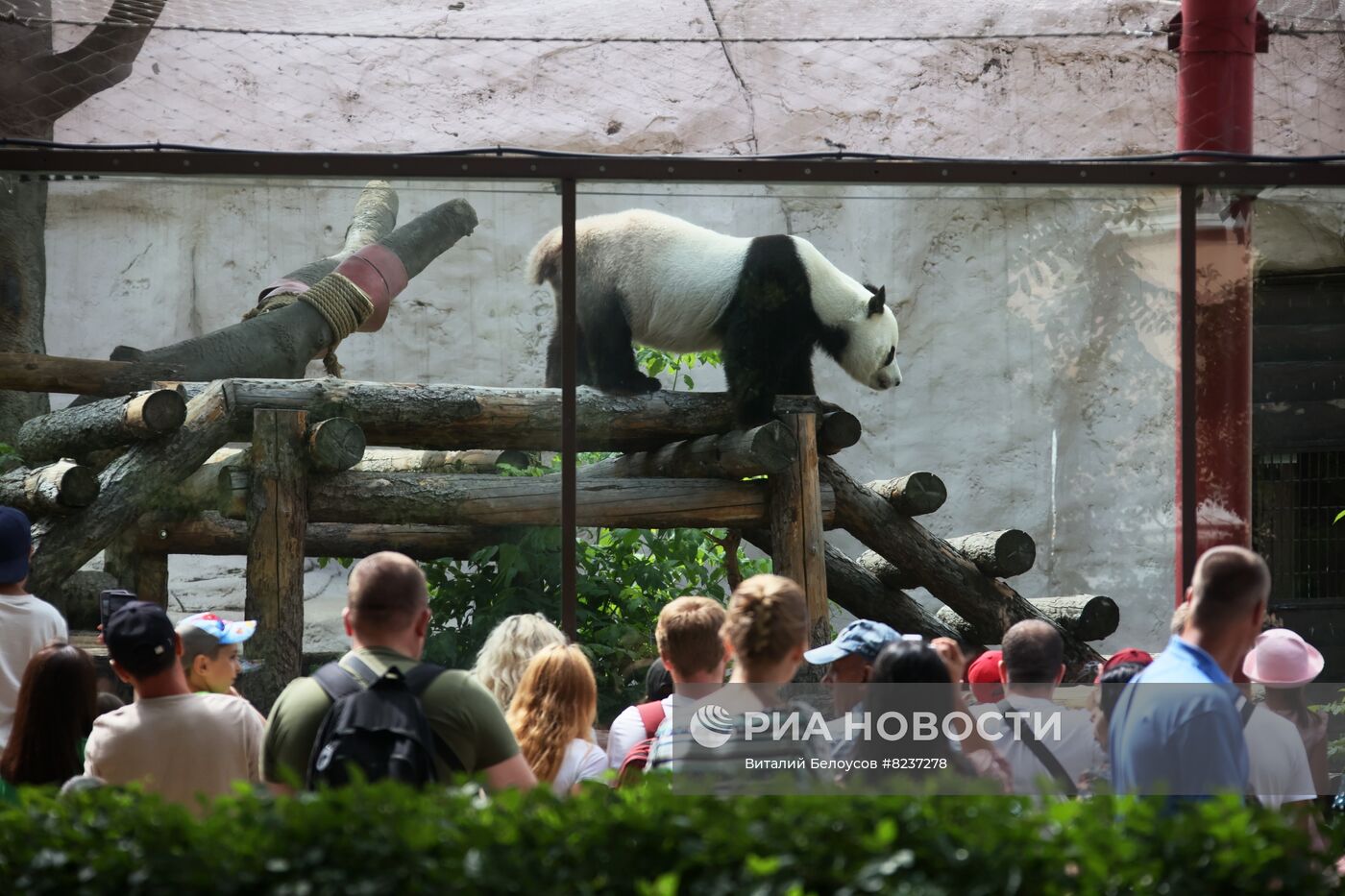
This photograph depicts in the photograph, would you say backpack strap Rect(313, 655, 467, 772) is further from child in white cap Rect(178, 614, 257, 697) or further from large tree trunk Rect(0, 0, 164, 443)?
large tree trunk Rect(0, 0, 164, 443)

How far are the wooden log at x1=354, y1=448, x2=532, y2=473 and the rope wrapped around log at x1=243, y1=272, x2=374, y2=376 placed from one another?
328mm

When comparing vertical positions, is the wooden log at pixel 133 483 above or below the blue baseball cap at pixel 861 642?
above

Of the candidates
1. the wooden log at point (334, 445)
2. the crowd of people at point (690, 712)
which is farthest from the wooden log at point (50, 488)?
the crowd of people at point (690, 712)

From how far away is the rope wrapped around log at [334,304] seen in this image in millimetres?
4977

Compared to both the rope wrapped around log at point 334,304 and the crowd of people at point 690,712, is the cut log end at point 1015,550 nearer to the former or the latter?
the crowd of people at point 690,712

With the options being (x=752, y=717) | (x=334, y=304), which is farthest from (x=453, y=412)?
(x=752, y=717)

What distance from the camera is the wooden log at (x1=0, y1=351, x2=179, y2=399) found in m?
4.90

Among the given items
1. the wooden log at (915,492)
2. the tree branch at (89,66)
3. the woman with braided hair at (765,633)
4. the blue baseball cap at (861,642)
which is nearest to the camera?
the woman with braided hair at (765,633)

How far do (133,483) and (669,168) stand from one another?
7.05ft

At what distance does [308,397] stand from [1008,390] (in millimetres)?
2492

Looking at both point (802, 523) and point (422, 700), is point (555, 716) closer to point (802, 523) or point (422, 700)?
point (422, 700)

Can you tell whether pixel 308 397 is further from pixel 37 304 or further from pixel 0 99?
pixel 0 99

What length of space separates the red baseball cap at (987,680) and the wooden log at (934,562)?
1.18 meters

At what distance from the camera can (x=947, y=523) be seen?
5.15 meters
